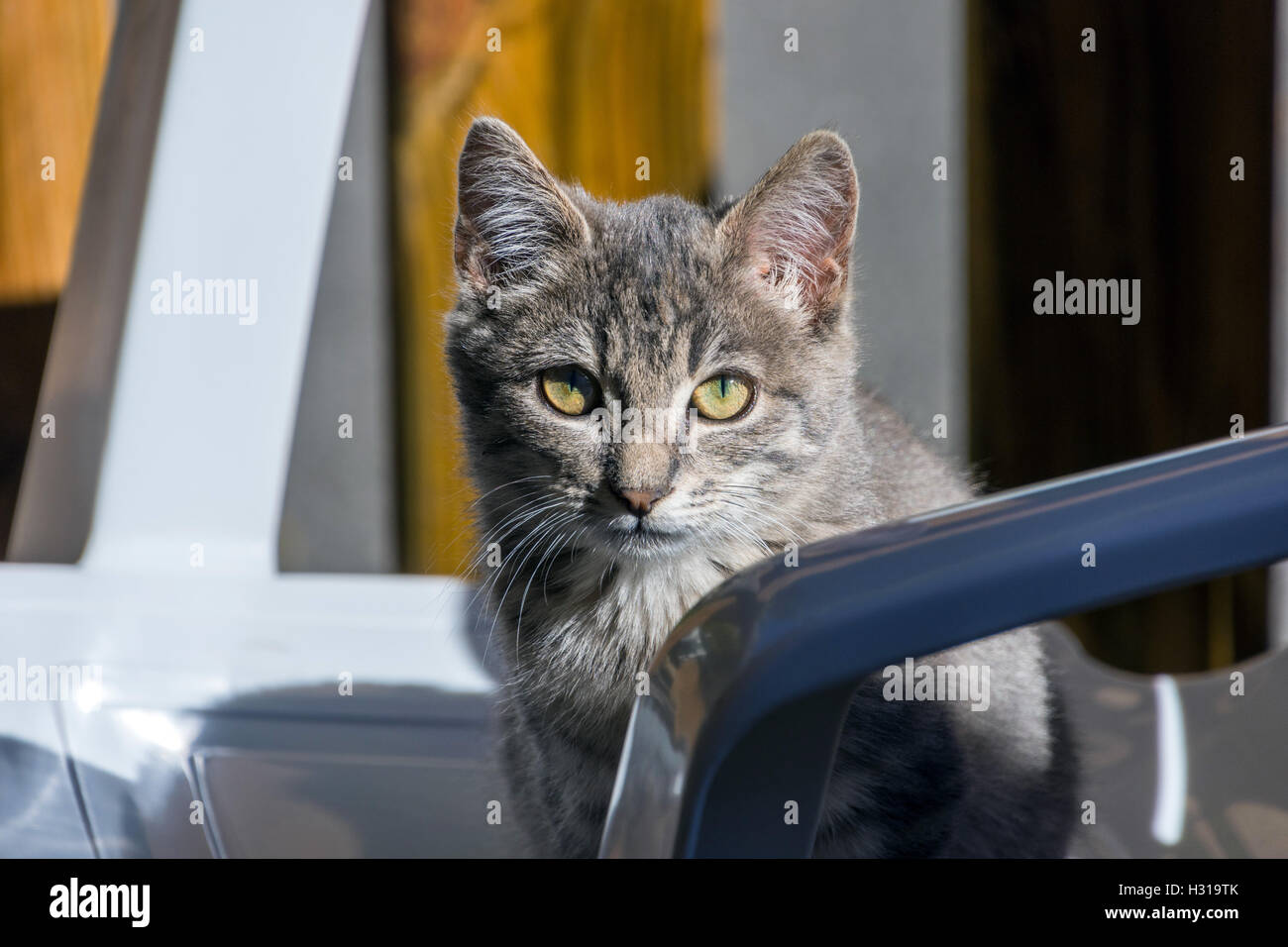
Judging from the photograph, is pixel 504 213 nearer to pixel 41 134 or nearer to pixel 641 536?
pixel 641 536

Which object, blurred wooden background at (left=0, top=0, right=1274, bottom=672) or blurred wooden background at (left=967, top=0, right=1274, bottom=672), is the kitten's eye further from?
blurred wooden background at (left=967, top=0, right=1274, bottom=672)

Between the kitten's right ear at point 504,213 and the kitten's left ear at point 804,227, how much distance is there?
127mm

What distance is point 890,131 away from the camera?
1.63 meters

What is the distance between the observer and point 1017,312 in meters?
1.55

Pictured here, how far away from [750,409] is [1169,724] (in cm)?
55

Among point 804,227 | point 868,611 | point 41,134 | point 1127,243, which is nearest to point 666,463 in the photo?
point 804,227

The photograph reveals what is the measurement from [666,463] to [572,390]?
10cm

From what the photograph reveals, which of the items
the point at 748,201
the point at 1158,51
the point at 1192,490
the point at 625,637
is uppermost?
the point at 1158,51

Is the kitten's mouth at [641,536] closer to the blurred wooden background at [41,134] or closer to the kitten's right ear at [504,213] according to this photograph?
the kitten's right ear at [504,213]

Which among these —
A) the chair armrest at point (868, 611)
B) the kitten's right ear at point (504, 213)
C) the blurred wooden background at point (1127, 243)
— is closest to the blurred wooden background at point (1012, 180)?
the blurred wooden background at point (1127, 243)

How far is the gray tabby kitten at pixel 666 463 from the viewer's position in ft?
2.36

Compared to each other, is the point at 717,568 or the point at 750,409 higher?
the point at 750,409
